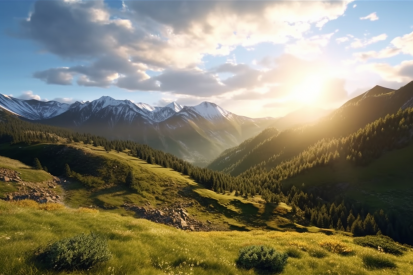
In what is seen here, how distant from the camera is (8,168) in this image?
7069 centimetres

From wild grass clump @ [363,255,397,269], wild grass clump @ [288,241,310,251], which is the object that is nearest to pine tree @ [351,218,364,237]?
wild grass clump @ [363,255,397,269]

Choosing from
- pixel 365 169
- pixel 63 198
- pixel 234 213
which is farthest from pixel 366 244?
pixel 365 169

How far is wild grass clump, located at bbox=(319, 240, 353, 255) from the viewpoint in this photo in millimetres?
19031

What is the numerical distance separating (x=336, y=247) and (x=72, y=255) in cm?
2072

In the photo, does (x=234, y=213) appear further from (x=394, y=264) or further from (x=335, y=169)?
(x=335, y=169)

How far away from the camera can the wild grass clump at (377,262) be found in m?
16.6

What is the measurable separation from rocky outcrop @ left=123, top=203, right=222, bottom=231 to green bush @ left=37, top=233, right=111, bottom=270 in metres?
51.7

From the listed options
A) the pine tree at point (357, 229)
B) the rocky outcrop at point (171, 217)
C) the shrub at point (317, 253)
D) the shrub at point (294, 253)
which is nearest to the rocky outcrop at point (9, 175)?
the rocky outcrop at point (171, 217)

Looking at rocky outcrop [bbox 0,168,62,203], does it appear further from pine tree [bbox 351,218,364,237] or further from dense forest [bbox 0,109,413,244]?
pine tree [bbox 351,218,364,237]

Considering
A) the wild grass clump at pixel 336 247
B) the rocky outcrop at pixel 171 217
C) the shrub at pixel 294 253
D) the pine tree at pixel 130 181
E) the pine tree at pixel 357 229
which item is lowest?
the pine tree at pixel 357 229

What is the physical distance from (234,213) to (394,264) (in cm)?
6791

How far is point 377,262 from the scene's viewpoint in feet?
56.2

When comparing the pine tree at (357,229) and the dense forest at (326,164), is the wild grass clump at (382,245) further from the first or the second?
the pine tree at (357,229)

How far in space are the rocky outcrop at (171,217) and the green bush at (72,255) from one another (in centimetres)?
5168
